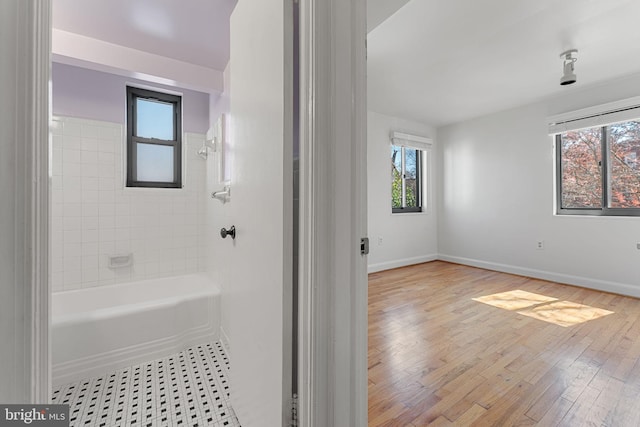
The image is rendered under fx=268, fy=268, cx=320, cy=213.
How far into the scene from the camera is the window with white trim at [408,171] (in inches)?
166

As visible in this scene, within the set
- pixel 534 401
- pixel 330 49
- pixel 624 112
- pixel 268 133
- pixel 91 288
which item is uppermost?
pixel 624 112

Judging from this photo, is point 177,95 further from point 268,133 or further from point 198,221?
point 268,133

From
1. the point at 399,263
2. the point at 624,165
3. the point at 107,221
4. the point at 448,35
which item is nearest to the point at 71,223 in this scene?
the point at 107,221

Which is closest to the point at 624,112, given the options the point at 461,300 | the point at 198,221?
the point at 461,300

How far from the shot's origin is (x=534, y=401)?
1.33 metres

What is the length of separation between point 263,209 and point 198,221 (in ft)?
6.87

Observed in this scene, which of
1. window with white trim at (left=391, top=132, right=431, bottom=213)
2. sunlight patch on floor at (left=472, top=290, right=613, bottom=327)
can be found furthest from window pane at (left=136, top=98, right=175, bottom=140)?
A: sunlight patch on floor at (left=472, top=290, right=613, bottom=327)

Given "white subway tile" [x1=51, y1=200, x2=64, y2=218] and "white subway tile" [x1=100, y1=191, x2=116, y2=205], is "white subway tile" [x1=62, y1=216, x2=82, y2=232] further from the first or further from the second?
"white subway tile" [x1=100, y1=191, x2=116, y2=205]

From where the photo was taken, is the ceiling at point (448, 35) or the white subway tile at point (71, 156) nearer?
the ceiling at point (448, 35)

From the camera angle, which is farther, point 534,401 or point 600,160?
point 600,160

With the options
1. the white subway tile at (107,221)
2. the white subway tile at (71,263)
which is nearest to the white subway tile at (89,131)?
the white subway tile at (107,221)

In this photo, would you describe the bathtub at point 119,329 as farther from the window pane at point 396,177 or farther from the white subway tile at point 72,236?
the window pane at point 396,177

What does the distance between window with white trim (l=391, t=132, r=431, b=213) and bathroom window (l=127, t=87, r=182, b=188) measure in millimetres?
2916

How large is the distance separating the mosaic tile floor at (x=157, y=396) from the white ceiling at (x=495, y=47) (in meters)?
2.25
